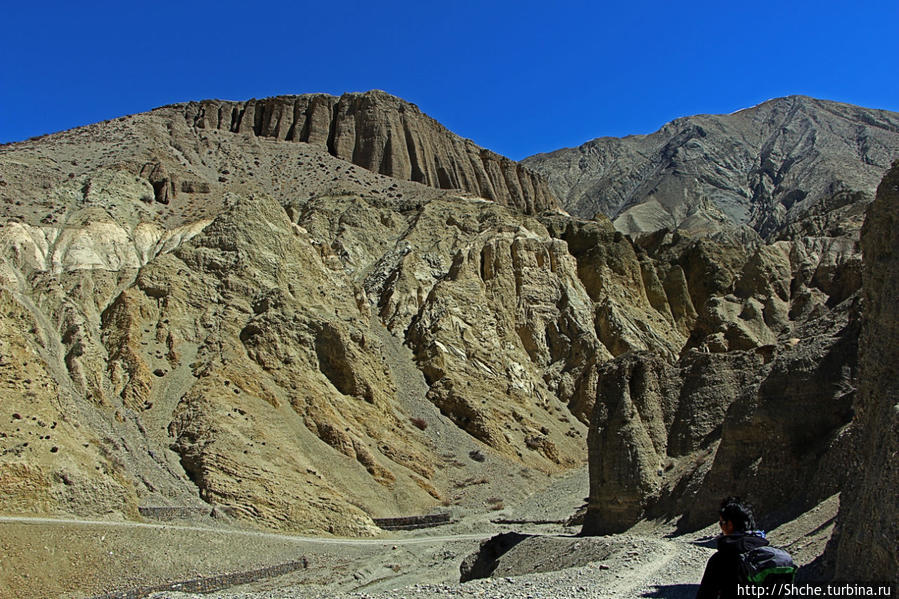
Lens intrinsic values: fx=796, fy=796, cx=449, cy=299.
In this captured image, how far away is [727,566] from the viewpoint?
717cm

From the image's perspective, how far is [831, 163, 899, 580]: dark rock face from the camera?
441 inches

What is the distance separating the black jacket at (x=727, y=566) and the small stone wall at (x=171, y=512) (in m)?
31.7

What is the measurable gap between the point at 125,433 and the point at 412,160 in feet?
240

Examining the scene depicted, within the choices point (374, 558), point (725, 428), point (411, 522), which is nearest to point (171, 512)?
point (374, 558)

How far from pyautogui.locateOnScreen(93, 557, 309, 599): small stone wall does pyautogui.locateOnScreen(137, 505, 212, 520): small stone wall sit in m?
5.73

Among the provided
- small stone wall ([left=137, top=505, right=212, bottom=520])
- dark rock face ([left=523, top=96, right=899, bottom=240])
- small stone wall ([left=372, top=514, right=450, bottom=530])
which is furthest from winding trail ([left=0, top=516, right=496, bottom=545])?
dark rock face ([left=523, top=96, right=899, bottom=240])

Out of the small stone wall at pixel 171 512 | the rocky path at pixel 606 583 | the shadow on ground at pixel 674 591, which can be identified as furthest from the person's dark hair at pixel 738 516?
the small stone wall at pixel 171 512

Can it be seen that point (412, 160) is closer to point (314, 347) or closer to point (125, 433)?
point (314, 347)

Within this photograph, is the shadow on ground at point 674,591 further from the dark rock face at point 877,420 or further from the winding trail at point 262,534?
the winding trail at point 262,534

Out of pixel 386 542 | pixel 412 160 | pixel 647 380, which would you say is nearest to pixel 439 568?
pixel 386 542

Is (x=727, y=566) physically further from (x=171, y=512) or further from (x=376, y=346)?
(x=376, y=346)

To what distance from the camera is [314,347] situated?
51.9m

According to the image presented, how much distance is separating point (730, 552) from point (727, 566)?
0.13m

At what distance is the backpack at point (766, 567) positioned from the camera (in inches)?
276
